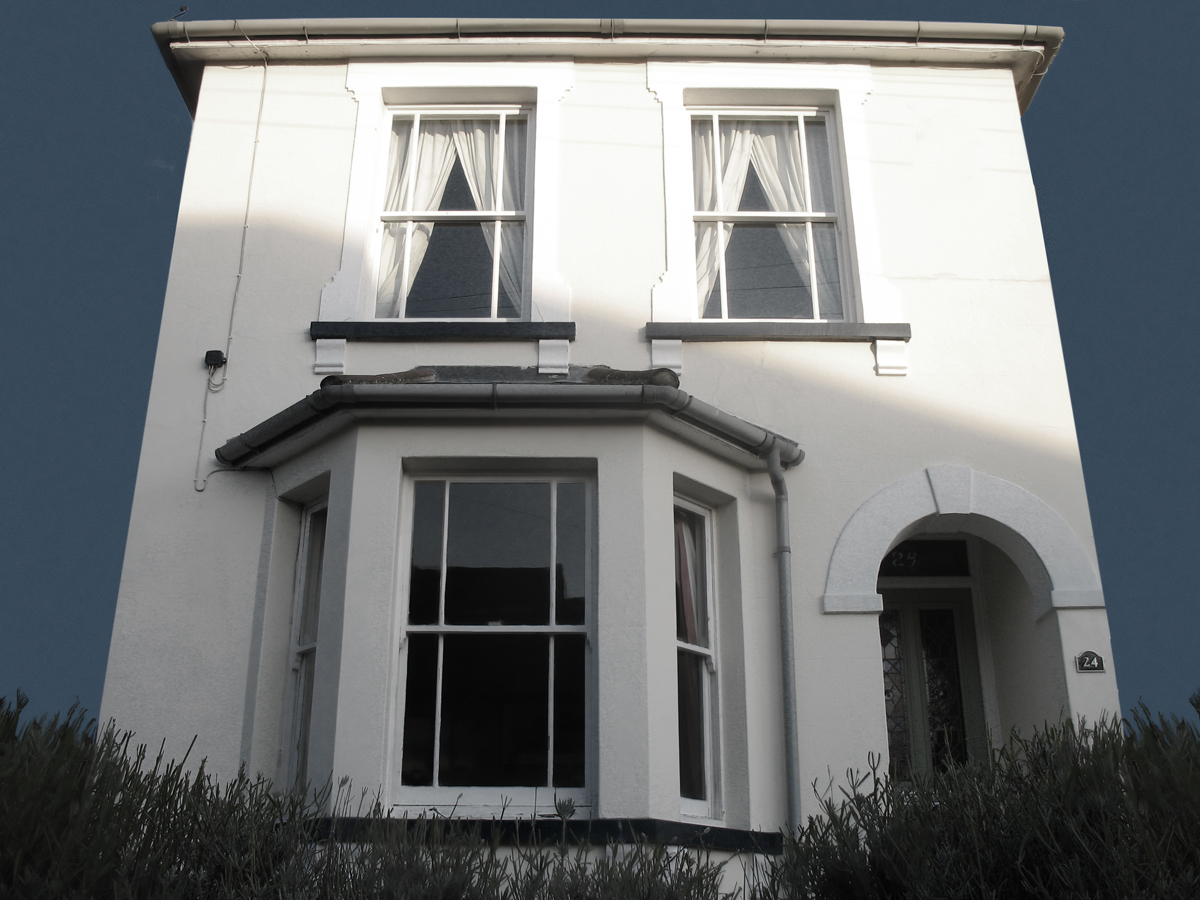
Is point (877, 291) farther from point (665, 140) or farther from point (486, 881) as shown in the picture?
point (486, 881)

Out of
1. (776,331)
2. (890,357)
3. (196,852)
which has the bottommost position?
(196,852)

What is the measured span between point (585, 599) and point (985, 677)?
3.22 m

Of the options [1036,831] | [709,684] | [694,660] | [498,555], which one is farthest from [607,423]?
[1036,831]

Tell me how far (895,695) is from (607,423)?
3.17 m

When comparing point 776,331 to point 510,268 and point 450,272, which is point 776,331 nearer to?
point 510,268

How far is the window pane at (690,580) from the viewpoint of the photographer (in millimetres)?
6301

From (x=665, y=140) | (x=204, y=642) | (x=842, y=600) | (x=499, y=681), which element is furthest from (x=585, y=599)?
(x=665, y=140)

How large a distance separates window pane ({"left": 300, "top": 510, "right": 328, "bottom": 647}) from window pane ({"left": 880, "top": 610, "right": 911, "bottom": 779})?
3750 mm

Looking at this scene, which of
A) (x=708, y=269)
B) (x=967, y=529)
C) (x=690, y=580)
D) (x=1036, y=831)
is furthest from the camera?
(x=708, y=269)

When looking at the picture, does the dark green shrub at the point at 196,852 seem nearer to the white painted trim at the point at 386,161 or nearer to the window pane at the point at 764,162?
the white painted trim at the point at 386,161

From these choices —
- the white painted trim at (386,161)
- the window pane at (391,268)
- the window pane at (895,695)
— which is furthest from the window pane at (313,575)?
the window pane at (895,695)

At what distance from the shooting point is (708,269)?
7.50 meters

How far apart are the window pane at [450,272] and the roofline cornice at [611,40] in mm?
1407

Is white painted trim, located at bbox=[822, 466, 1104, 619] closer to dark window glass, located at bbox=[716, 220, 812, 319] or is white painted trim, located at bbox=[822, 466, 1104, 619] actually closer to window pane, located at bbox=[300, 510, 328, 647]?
dark window glass, located at bbox=[716, 220, 812, 319]
